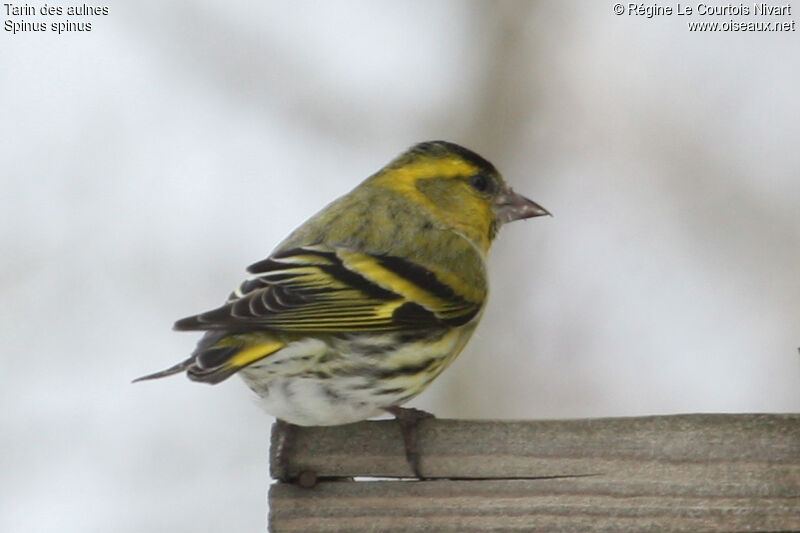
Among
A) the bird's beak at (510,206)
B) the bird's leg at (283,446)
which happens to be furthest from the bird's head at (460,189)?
the bird's leg at (283,446)

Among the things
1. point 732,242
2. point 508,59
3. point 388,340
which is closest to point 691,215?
point 732,242

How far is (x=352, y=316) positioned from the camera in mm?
3662

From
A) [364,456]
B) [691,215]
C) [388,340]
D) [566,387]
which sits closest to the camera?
[364,456]

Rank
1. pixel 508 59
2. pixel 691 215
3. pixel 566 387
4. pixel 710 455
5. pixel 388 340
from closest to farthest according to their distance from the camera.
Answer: pixel 710 455, pixel 388 340, pixel 566 387, pixel 691 215, pixel 508 59

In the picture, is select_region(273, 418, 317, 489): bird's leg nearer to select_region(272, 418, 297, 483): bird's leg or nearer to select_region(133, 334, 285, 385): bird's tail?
select_region(272, 418, 297, 483): bird's leg

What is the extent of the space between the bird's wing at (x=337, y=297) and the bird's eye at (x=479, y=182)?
2.07 ft

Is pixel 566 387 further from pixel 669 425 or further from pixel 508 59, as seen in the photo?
pixel 669 425

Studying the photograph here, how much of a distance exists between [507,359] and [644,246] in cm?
90

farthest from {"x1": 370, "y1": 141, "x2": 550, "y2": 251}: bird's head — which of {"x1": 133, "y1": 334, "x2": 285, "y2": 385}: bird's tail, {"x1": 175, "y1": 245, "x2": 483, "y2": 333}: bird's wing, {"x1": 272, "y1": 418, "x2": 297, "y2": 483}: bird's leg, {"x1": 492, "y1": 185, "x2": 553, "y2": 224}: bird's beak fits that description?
{"x1": 272, "y1": 418, "x2": 297, "y2": 483}: bird's leg

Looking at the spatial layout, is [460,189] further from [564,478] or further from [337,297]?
[564,478]

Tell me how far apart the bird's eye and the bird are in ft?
0.59

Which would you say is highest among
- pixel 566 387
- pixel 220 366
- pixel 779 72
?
pixel 779 72

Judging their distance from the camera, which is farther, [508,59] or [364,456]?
[508,59]

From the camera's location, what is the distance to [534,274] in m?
6.46
